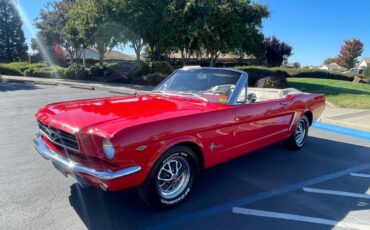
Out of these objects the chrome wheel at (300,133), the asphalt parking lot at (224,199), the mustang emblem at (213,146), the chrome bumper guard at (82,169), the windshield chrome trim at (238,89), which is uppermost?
the windshield chrome trim at (238,89)

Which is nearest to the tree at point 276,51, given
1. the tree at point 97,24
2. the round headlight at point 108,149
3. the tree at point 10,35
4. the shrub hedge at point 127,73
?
the shrub hedge at point 127,73

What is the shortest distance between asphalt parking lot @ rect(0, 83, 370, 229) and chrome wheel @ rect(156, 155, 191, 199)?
0.70ft

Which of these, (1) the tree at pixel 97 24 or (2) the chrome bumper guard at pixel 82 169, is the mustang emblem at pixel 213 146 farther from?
(1) the tree at pixel 97 24

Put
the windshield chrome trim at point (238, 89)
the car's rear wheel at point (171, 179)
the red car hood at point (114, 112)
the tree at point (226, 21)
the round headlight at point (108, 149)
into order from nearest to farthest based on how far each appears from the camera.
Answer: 1. the round headlight at point (108, 149)
2. the red car hood at point (114, 112)
3. the car's rear wheel at point (171, 179)
4. the windshield chrome trim at point (238, 89)
5. the tree at point (226, 21)

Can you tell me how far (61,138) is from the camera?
3.23 metres

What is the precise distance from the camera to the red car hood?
296 centimetres

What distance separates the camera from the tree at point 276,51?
117 feet

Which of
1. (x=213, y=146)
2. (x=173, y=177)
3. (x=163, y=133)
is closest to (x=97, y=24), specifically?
(x=213, y=146)

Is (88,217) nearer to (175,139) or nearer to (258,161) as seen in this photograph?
(175,139)

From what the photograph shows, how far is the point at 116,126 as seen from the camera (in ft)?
9.43

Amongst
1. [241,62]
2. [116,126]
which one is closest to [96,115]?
[116,126]

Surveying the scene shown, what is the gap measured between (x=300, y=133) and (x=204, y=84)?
256cm

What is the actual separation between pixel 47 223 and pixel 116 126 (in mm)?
1289

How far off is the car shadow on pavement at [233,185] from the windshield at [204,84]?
4.01 feet
